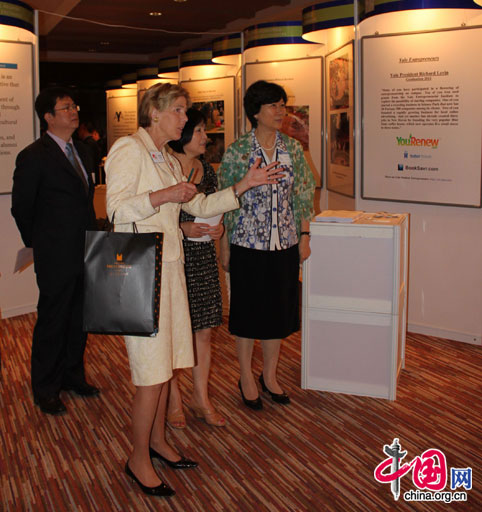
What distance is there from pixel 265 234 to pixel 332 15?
287 cm

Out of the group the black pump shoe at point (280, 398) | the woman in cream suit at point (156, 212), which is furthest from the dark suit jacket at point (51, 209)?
the black pump shoe at point (280, 398)

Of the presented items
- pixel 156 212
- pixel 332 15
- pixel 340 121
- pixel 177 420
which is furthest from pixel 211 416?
pixel 332 15

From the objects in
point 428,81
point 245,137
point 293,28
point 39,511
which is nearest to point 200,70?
point 293,28

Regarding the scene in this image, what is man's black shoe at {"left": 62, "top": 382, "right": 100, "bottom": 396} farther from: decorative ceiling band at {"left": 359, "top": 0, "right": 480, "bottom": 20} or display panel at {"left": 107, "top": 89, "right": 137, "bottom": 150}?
display panel at {"left": 107, "top": 89, "right": 137, "bottom": 150}

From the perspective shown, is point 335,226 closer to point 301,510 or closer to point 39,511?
point 301,510

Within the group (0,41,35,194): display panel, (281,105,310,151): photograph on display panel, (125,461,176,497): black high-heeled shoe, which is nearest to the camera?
(125,461,176,497): black high-heeled shoe

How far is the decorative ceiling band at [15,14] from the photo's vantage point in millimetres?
5180

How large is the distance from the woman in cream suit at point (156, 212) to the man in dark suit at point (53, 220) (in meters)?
1.07

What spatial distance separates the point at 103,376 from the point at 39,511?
1.63 m

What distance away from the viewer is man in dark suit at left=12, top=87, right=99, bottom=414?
3.62 m

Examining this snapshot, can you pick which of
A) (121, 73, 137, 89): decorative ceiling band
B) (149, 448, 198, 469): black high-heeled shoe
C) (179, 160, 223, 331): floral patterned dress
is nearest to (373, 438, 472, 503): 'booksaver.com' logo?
(149, 448, 198, 469): black high-heeled shoe

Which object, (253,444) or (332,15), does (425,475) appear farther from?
(332,15)

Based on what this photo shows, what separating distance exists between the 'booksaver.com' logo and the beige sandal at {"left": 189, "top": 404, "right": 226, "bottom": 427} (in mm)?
897

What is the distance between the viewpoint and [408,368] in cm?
434
